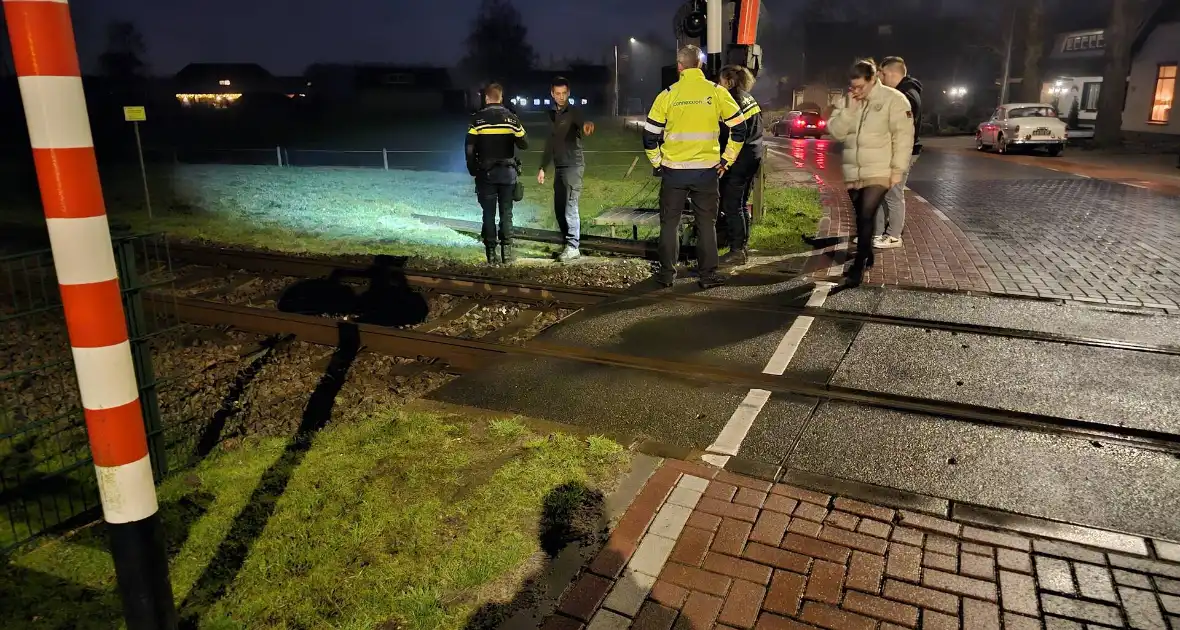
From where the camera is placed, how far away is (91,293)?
1.91 m

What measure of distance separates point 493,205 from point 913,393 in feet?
18.0

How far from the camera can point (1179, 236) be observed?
9250 mm

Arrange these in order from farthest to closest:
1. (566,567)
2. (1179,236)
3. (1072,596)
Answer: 1. (1179,236)
2. (566,567)
3. (1072,596)

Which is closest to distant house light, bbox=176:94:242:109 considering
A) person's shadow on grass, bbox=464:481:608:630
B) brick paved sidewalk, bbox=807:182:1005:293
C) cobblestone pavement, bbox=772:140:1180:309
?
cobblestone pavement, bbox=772:140:1180:309

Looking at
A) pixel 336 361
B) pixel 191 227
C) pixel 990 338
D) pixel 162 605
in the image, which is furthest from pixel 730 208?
pixel 191 227

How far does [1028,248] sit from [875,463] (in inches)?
254

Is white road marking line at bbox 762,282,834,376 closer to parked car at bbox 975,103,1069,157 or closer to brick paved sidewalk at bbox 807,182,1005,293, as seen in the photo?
brick paved sidewalk at bbox 807,182,1005,293

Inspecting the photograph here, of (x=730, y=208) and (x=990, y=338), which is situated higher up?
(x=730, y=208)

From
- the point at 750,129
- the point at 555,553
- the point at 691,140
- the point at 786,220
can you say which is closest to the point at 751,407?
the point at 555,553

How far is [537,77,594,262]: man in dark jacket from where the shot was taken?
28.7 feet

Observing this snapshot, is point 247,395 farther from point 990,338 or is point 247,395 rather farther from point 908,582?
point 990,338

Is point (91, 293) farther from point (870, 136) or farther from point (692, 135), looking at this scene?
point (870, 136)

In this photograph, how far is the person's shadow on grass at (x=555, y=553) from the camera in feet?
8.95

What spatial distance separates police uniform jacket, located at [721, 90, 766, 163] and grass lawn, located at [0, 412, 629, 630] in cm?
488
